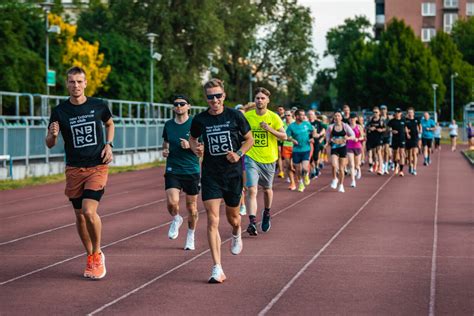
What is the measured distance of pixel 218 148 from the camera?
9.80 metres

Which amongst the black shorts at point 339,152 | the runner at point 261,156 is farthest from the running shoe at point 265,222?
the black shorts at point 339,152

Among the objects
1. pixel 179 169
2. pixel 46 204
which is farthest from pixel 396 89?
pixel 179 169

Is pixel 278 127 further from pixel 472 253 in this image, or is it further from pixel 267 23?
pixel 267 23

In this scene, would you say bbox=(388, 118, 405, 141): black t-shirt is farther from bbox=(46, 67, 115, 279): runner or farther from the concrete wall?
bbox=(46, 67, 115, 279): runner

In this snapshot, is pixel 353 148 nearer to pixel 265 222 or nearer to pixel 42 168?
pixel 42 168

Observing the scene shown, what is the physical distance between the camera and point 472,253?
11.8 metres

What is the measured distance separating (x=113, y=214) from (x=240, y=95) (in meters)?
72.6

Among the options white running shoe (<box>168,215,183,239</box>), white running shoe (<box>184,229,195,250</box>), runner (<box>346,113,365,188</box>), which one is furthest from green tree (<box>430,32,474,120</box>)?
white running shoe (<box>184,229,195,250</box>)

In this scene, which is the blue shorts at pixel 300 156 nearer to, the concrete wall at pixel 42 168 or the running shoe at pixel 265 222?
the concrete wall at pixel 42 168

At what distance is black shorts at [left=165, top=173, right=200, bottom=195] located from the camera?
12492 mm

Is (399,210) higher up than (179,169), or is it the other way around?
(179,169)

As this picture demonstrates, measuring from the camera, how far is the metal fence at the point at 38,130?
93.0 ft

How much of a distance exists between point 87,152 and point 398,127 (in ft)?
67.2

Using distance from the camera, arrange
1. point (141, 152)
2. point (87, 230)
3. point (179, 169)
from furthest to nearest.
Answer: point (141, 152)
point (179, 169)
point (87, 230)
